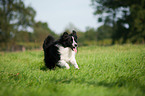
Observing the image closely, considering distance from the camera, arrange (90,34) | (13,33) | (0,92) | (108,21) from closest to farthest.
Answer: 1. (0,92)
2. (108,21)
3. (13,33)
4. (90,34)

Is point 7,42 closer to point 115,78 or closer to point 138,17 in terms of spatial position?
point 138,17

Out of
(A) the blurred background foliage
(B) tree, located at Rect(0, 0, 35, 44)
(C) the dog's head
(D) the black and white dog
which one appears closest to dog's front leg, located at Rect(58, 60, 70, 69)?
(D) the black and white dog

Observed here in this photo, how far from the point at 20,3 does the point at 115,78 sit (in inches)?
1104

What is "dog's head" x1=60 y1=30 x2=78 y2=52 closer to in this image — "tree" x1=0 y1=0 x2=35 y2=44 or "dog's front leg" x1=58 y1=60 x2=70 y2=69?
"dog's front leg" x1=58 y1=60 x2=70 y2=69

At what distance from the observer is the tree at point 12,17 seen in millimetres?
23484

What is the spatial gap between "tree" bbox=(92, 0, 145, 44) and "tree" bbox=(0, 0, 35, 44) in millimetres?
15357

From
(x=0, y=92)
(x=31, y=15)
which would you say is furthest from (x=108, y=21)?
(x=0, y=92)

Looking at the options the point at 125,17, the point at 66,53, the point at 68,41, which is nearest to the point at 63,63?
the point at 66,53

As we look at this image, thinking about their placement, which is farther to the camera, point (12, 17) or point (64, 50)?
point (12, 17)

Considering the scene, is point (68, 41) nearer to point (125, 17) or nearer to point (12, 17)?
point (125, 17)

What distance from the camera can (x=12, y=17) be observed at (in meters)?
25.2

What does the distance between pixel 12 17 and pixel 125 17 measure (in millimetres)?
21956

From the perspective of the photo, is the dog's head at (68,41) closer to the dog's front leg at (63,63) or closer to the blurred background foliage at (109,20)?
the dog's front leg at (63,63)

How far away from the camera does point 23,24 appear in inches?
1095
